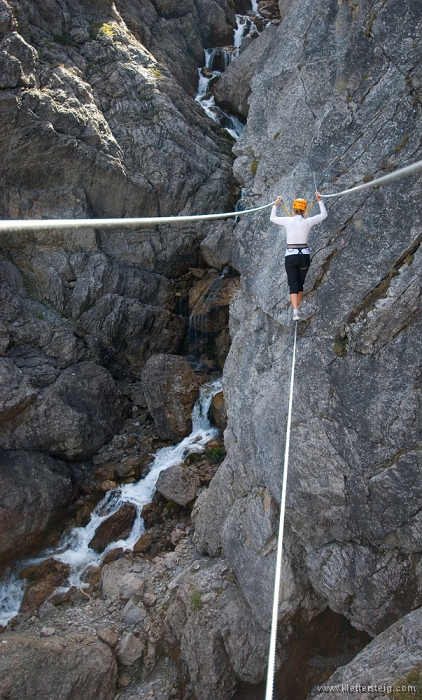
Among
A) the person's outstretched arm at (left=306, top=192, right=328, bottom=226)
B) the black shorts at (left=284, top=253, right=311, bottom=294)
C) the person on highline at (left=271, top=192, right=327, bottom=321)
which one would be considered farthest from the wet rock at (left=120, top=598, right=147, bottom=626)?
the person's outstretched arm at (left=306, top=192, right=328, bottom=226)

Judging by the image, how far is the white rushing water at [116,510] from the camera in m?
13.6

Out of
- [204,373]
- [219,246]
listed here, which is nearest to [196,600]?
[204,373]

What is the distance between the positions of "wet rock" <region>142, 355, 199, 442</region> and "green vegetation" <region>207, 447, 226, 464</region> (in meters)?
1.51

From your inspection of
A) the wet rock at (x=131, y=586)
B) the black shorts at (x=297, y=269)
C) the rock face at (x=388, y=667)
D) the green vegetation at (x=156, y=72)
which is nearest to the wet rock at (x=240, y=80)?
the green vegetation at (x=156, y=72)

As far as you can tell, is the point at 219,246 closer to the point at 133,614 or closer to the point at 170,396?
the point at 170,396

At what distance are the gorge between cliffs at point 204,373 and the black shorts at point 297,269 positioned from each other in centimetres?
42

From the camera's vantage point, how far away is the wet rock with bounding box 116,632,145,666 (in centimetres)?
1095

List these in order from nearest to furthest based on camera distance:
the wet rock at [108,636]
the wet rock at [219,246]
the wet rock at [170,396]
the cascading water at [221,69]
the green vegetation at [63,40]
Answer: the wet rock at [108,636] < the wet rock at [170,396] < the wet rock at [219,246] < the green vegetation at [63,40] < the cascading water at [221,69]

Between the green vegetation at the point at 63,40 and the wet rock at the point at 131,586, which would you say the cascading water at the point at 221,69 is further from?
the wet rock at the point at 131,586

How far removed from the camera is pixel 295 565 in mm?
9305

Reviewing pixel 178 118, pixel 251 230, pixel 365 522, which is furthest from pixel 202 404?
pixel 178 118

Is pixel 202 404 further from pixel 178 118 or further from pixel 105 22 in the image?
pixel 105 22

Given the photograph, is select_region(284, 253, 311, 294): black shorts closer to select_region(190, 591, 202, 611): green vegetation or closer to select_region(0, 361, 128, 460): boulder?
select_region(190, 591, 202, 611): green vegetation

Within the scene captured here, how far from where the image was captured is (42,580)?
44.3ft
